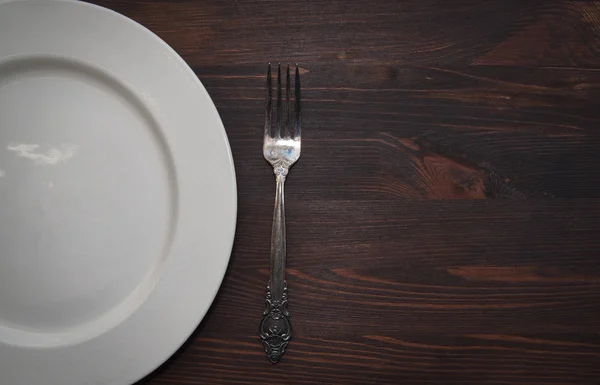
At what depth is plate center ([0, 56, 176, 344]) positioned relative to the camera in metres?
0.54

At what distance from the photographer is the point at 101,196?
0.55 m

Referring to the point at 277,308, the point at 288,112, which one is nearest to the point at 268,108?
the point at 288,112

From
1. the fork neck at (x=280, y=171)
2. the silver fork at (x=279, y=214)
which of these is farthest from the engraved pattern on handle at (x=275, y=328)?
the fork neck at (x=280, y=171)

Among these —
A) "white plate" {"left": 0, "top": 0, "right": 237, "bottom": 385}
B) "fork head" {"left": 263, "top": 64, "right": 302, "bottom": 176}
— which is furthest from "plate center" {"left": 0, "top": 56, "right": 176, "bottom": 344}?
"fork head" {"left": 263, "top": 64, "right": 302, "bottom": 176}

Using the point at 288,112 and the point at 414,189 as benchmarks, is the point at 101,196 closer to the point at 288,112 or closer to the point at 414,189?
the point at 288,112

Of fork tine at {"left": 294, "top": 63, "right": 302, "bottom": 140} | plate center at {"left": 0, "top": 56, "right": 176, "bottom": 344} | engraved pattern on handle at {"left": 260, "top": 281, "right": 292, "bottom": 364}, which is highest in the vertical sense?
fork tine at {"left": 294, "top": 63, "right": 302, "bottom": 140}

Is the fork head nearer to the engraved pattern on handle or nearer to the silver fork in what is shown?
the silver fork

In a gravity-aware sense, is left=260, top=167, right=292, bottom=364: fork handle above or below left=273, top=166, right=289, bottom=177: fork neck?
below

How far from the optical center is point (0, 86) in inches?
22.0

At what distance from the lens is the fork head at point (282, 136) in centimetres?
57

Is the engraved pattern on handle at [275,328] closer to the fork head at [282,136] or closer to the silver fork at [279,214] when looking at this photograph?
the silver fork at [279,214]

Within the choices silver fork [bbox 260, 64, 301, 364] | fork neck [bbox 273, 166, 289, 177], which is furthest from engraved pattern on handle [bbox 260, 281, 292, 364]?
fork neck [bbox 273, 166, 289, 177]

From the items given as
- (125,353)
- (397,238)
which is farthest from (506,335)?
(125,353)

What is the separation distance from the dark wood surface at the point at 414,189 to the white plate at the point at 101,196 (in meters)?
0.05
